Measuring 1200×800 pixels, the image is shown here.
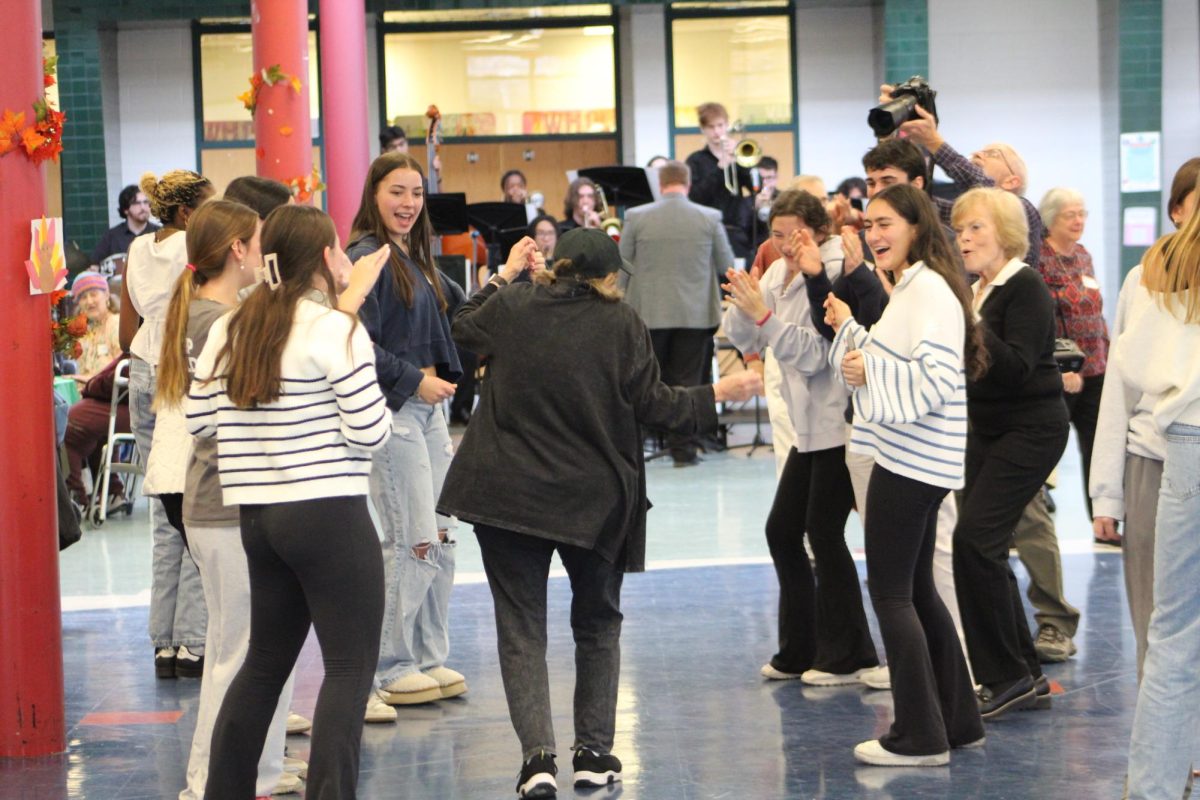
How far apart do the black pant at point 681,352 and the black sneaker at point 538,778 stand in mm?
6078

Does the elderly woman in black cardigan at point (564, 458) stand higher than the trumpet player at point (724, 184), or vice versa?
the trumpet player at point (724, 184)

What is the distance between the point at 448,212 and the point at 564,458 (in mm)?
6835

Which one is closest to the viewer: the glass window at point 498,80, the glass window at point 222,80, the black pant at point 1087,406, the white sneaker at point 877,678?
the white sneaker at point 877,678

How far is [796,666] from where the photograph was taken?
5.00m

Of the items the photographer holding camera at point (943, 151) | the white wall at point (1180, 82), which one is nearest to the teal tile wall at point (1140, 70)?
the white wall at point (1180, 82)

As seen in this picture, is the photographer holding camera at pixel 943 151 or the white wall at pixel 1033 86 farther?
the white wall at pixel 1033 86

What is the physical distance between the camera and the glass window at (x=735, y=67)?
14445 mm

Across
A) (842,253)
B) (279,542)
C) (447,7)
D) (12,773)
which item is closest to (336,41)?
(447,7)

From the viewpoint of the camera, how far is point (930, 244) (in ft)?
13.4

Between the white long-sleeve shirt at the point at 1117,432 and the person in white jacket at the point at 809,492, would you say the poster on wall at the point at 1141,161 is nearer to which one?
the person in white jacket at the point at 809,492

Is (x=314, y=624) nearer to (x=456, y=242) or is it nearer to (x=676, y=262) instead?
(x=676, y=262)

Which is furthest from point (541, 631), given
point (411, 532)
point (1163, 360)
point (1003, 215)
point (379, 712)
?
point (1003, 215)

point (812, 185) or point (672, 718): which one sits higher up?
point (812, 185)

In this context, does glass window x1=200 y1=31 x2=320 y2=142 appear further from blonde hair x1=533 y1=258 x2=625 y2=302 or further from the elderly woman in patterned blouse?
blonde hair x1=533 y1=258 x2=625 y2=302
